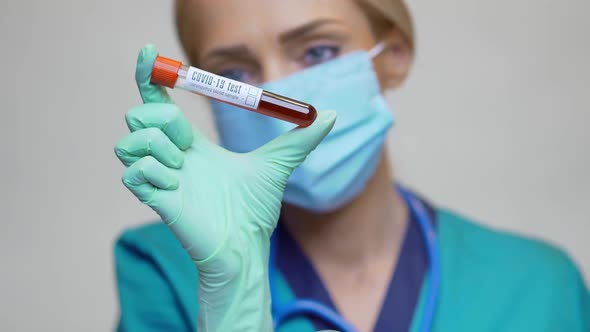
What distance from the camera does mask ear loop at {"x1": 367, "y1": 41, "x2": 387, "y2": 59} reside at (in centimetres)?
99

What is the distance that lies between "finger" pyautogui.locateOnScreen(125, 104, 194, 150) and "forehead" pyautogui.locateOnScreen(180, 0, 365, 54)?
9.9 inches

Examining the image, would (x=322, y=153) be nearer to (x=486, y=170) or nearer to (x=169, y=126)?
(x=169, y=126)

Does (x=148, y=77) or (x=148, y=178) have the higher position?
(x=148, y=77)

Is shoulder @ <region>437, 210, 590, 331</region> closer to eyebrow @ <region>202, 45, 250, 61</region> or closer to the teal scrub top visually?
the teal scrub top

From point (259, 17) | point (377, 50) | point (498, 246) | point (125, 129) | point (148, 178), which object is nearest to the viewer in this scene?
point (148, 178)

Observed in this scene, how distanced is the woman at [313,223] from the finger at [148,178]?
0.06 feet

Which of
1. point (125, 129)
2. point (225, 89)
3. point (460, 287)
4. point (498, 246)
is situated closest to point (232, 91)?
point (225, 89)

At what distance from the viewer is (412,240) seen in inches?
42.7

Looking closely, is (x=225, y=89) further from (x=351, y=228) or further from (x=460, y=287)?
(x=460, y=287)

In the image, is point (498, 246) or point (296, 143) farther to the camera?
point (498, 246)

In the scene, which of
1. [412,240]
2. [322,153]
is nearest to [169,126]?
[322,153]

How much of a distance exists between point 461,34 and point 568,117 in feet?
1.11

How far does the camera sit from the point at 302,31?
914mm

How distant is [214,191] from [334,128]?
259 millimetres
